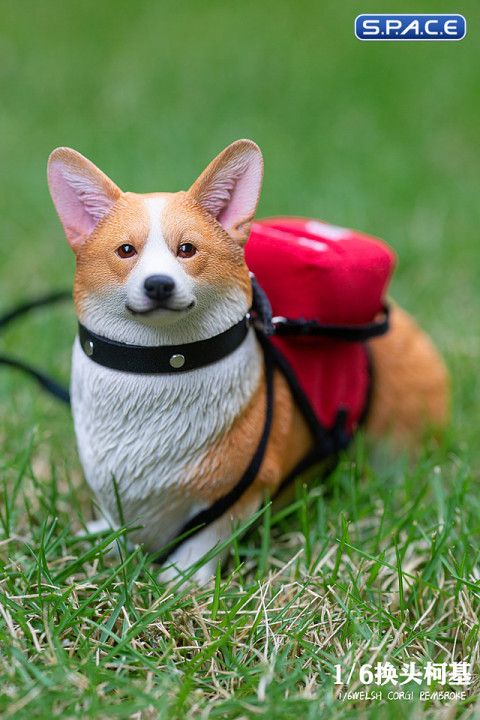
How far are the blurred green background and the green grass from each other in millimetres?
11

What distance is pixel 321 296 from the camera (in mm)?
1342

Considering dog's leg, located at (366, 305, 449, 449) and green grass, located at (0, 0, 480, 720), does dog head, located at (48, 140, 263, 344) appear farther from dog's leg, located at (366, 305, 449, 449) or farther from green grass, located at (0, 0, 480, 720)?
dog's leg, located at (366, 305, 449, 449)

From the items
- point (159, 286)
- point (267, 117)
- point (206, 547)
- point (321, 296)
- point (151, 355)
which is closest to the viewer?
point (159, 286)

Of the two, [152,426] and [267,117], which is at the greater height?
[267,117]

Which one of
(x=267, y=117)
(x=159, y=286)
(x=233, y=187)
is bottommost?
(x=159, y=286)

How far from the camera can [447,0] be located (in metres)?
3.01

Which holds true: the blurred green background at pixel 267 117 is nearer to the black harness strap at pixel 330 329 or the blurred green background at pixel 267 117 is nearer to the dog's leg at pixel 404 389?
the dog's leg at pixel 404 389

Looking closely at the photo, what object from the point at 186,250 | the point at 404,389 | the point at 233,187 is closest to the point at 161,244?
the point at 186,250

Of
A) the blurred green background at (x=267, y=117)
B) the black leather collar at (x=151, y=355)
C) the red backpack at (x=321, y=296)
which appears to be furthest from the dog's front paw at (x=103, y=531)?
the blurred green background at (x=267, y=117)

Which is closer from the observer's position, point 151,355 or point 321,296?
point 151,355

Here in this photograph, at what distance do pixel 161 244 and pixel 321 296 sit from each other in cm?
40

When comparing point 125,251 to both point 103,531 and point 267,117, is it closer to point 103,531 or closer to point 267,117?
point 103,531

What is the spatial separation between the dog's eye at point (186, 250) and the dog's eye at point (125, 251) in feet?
0.22

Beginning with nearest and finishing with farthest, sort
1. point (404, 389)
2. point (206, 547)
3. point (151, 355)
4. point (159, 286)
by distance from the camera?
point (159, 286)
point (151, 355)
point (206, 547)
point (404, 389)
